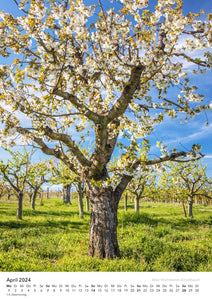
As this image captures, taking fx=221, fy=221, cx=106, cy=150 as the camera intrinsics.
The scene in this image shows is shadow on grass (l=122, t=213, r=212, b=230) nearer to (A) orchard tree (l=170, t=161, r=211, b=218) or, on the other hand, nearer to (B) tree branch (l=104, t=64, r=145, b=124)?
(A) orchard tree (l=170, t=161, r=211, b=218)

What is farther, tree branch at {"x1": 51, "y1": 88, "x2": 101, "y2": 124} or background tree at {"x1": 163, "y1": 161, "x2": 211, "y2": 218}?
background tree at {"x1": 163, "y1": 161, "x2": 211, "y2": 218}

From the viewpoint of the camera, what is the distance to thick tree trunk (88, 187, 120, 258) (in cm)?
677

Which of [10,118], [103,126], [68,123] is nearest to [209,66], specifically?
[103,126]

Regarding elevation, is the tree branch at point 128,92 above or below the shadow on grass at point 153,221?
above

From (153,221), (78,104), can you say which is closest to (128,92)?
(78,104)

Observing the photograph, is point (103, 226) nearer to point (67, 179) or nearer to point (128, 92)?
point (128, 92)

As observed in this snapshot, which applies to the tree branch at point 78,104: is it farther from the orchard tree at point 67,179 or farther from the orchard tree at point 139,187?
the orchard tree at point 67,179

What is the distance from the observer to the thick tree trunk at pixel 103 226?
267 inches

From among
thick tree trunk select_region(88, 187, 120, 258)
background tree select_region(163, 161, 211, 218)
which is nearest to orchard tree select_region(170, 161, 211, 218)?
background tree select_region(163, 161, 211, 218)

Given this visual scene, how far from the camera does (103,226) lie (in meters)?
6.82

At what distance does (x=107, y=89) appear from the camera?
7613 mm
